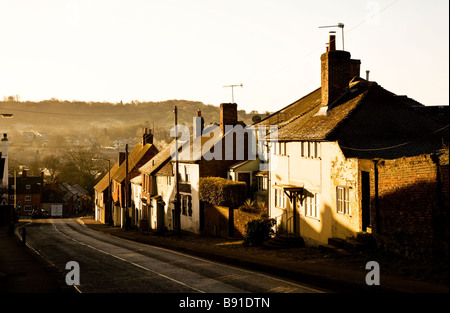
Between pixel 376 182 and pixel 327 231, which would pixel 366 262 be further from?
pixel 327 231

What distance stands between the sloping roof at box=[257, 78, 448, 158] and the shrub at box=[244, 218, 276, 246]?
19.8 feet

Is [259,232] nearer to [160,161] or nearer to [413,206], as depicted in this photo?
[413,206]

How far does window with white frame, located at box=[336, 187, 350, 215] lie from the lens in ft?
81.9

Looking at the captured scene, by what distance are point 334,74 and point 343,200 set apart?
29.0 feet

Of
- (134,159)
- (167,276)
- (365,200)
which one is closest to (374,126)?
(365,200)

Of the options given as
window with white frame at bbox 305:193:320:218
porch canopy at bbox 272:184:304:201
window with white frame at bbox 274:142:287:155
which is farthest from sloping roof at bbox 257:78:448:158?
window with white frame at bbox 305:193:320:218

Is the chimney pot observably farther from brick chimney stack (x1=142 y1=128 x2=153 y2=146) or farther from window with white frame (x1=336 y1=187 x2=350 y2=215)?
brick chimney stack (x1=142 y1=128 x2=153 y2=146)

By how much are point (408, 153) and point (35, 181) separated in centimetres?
9701

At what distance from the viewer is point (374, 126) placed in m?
27.2

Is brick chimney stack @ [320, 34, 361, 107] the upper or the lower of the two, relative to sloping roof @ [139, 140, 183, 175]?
upper

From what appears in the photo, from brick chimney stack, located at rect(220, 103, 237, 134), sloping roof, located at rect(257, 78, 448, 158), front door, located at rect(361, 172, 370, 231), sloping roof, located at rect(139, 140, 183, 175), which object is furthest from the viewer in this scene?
sloping roof, located at rect(139, 140, 183, 175)

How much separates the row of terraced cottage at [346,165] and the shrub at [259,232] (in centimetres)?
71

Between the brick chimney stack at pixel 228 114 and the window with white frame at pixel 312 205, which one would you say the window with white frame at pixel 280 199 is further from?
the brick chimney stack at pixel 228 114
